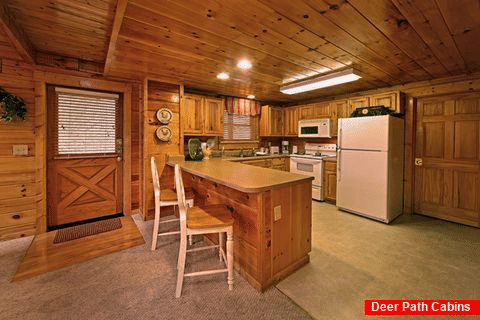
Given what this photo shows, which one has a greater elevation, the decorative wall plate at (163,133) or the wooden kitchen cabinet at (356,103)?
the wooden kitchen cabinet at (356,103)

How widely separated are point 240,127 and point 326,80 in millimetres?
2376

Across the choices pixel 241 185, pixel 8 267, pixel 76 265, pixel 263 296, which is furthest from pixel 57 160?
pixel 263 296

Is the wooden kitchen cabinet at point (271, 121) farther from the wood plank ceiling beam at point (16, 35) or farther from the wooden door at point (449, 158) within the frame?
the wood plank ceiling beam at point (16, 35)

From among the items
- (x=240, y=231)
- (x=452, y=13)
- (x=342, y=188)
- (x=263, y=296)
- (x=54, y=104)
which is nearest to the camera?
(x=452, y=13)

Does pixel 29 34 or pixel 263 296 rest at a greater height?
pixel 29 34

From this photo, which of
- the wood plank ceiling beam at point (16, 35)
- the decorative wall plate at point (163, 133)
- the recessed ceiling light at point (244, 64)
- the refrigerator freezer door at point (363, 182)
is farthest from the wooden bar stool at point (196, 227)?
the refrigerator freezer door at point (363, 182)

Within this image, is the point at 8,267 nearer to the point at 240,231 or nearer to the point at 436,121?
the point at 240,231

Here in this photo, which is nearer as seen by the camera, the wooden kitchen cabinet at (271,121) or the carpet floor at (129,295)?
the carpet floor at (129,295)

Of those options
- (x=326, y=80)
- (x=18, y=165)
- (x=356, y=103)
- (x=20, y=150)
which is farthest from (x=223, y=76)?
(x=18, y=165)

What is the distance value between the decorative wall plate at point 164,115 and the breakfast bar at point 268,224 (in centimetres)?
168

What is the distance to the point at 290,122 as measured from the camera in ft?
17.5

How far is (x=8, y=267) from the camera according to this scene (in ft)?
7.19

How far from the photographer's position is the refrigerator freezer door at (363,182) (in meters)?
3.34

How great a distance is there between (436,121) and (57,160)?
18.7ft
